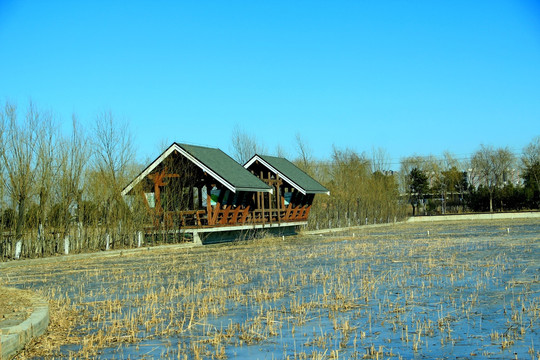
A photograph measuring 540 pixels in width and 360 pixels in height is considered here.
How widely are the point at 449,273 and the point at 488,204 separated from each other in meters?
63.4

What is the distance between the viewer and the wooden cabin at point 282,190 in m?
38.7

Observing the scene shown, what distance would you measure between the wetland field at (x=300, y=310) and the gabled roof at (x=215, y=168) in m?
12.7

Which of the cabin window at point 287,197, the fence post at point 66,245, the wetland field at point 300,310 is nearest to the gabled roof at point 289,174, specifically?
the cabin window at point 287,197

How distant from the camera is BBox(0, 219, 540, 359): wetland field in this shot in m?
7.29

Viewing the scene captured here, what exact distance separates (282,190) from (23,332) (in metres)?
33.4

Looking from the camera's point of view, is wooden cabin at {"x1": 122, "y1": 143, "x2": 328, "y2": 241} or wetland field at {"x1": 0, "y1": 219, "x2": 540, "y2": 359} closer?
wetland field at {"x1": 0, "y1": 219, "x2": 540, "y2": 359}

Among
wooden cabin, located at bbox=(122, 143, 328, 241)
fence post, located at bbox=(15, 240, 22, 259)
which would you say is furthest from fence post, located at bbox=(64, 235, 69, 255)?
wooden cabin, located at bbox=(122, 143, 328, 241)

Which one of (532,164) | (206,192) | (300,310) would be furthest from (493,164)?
(300,310)

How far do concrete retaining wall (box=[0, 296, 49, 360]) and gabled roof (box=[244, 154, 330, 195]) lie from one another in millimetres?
29336

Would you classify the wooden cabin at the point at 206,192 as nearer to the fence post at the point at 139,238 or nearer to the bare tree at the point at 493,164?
the fence post at the point at 139,238

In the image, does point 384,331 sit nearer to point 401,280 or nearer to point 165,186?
point 401,280

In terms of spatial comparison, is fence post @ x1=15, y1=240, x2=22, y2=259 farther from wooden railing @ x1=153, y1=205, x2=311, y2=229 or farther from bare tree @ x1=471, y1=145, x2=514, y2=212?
bare tree @ x1=471, y1=145, x2=514, y2=212

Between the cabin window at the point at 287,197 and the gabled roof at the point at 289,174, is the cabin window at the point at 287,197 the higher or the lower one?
the lower one

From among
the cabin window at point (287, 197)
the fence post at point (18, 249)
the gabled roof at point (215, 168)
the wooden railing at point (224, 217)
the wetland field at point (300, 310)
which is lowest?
the wetland field at point (300, 310)
